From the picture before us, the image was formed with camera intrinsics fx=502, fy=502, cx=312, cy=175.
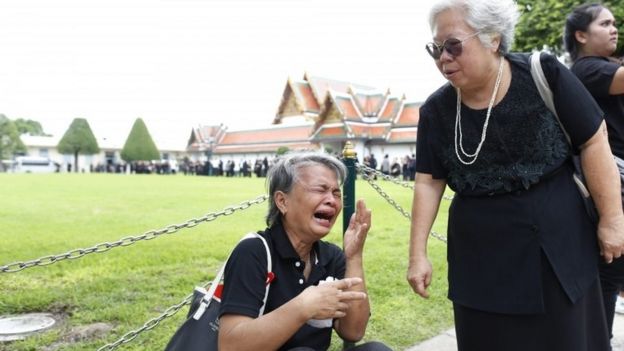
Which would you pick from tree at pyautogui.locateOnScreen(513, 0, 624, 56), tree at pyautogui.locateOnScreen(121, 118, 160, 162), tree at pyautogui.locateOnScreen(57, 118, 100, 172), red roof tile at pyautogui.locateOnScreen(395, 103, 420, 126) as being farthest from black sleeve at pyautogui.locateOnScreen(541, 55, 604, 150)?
tree at pyautogui.locateOnScreen(57, 118, 100, 172)

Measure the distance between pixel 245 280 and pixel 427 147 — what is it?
98 centimetres

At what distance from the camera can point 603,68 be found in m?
2.39

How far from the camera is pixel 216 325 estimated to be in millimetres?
2025

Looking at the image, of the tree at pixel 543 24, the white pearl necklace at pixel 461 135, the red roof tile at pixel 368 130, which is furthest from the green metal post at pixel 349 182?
the red roof tile at pixel 368 130

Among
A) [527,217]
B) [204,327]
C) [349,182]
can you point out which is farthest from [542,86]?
[204,327]

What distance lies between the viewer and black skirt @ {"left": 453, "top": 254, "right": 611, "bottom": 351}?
191cm

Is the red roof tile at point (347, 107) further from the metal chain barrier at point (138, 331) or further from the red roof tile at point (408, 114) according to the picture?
the metal chain barrier at point (138, 331)

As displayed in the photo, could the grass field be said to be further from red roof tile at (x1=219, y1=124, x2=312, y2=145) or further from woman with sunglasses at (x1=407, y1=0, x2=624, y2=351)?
red roof tile at (x1=219, y1=124, x2=312, y2=145)

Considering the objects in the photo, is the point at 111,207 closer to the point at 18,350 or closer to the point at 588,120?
the point at 18,350

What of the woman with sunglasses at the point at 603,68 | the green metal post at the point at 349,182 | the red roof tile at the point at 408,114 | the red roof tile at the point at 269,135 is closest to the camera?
the woman with sunglasses at the point at 603,68

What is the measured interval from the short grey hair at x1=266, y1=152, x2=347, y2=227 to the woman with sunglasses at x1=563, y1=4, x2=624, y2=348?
1.32 meters

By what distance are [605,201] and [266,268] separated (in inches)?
52.1

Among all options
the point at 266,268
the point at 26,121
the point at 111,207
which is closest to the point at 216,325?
the point at 266,268

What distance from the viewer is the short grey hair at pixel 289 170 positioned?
2.14m
